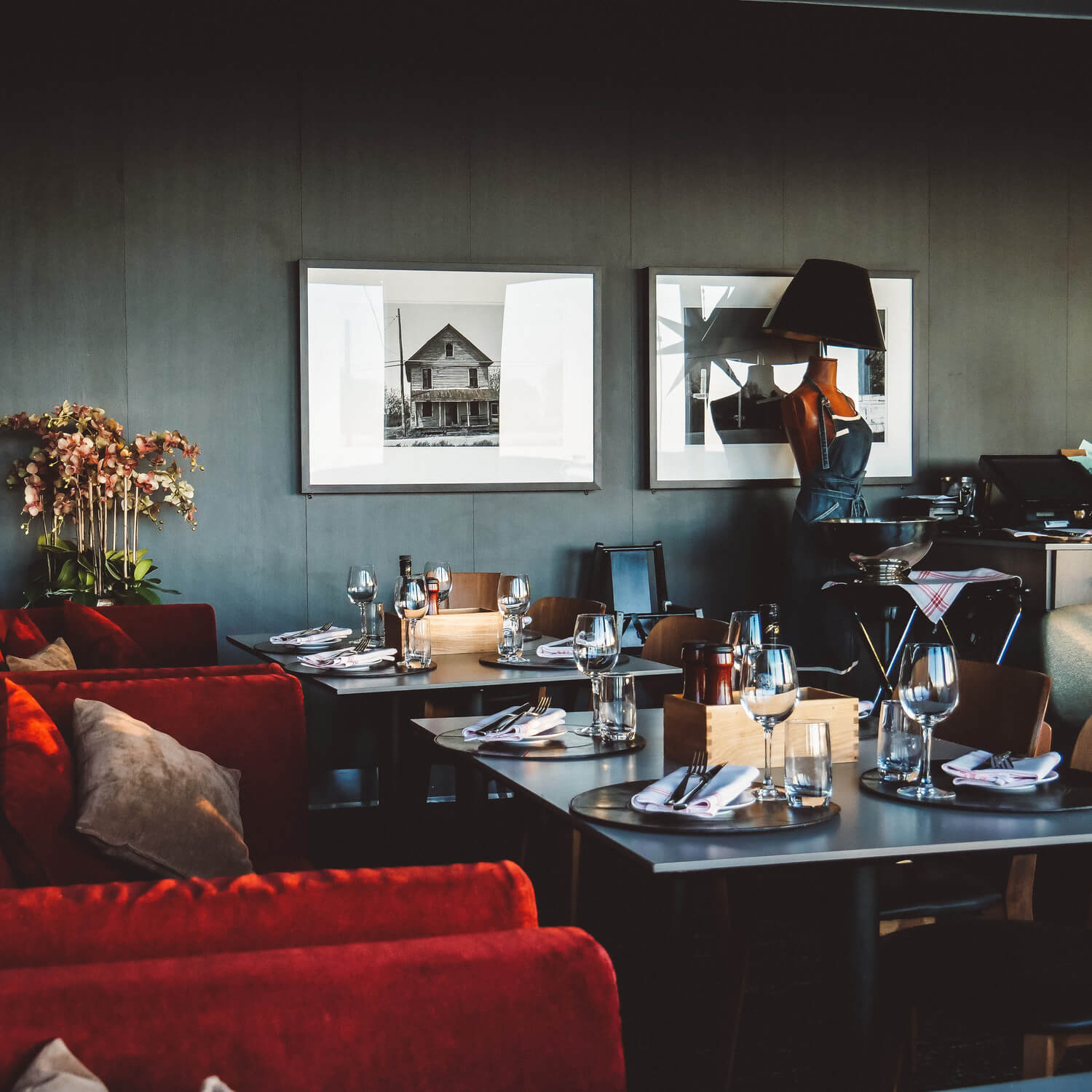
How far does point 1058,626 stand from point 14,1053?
2.66 metres

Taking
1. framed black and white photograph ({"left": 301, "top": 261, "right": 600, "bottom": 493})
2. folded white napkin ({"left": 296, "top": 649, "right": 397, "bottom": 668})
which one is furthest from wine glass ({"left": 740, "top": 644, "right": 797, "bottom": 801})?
framed black and white photograph ({"left": 301, "top": 261, "right": 600, "bottom": 493})

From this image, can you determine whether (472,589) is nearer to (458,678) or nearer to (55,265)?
(458,678)

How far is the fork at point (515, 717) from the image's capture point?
8.04 feet

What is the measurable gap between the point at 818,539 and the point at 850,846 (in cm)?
361

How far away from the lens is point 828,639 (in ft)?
17.3

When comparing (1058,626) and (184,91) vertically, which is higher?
(184,91)

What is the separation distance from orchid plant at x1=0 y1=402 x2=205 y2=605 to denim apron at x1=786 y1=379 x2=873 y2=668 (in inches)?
100

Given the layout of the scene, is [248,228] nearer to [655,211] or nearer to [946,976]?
[655,211]

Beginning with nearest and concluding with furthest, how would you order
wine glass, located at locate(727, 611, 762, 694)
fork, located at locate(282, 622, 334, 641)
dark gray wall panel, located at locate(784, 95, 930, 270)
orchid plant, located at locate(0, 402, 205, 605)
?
1. wine glass, located at locate(727, 611, 762, 694)
2. fork, located at locate(282, 622, 334, 641)
3. orchid plant, located at locate(0, 402, 205, 605)
4. dark gray wall panel, located at locate(784, 95, 930, 270)

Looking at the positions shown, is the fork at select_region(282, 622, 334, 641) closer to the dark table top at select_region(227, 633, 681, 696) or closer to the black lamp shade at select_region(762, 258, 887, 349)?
the dark table top at select_region(227, 633, 681, 696)

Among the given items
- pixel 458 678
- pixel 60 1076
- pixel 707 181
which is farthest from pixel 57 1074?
pixel 707 181

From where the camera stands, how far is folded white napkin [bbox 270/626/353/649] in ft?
12.9

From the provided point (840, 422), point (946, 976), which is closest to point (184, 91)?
point (840, 422)

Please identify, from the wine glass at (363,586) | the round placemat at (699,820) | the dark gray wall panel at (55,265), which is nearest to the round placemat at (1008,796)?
the round placemat at (699,820)
